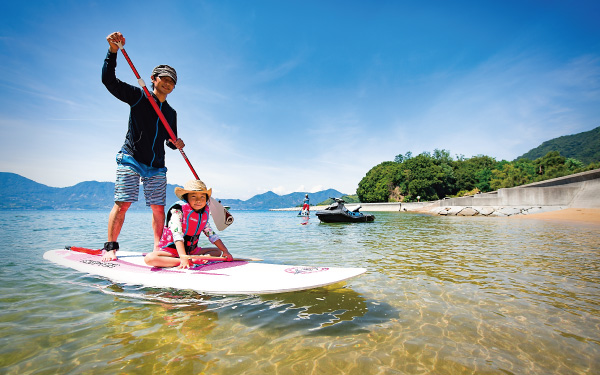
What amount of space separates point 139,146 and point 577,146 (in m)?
183

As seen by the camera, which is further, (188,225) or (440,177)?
(440,177)

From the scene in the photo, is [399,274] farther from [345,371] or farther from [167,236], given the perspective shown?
[167,236]

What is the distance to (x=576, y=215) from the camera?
1992cm

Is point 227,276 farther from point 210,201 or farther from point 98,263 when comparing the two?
point 98,263

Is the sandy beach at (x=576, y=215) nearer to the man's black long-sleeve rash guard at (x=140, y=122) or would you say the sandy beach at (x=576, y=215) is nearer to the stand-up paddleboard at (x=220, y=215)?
the stand-up paddleboard at (x=220, y=215)

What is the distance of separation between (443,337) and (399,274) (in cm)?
255

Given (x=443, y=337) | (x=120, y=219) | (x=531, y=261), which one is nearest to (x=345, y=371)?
(x=443, y=337)

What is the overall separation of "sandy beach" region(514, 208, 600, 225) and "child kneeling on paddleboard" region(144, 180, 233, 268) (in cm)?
2421

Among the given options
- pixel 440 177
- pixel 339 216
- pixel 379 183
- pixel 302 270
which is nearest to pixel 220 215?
pixel 302 270

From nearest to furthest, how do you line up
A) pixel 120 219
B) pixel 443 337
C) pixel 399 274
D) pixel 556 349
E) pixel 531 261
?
pixel 556 349, pixel 443 337, pixel 120 219, pixel 399 274, pixel 531 261

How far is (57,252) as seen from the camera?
18.7 ft

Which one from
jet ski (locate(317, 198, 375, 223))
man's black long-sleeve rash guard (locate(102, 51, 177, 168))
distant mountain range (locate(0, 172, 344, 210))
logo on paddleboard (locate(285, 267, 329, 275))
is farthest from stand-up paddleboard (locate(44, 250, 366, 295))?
distant mountain range (locate(0, 172, 344, 210))

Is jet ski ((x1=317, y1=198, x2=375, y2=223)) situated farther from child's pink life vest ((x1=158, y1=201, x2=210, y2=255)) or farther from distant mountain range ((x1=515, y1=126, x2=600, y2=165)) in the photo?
distant mountain range ((x1=515, y1=126, x2=600, y2=165))

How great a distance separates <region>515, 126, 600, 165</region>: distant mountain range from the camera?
102 meters
